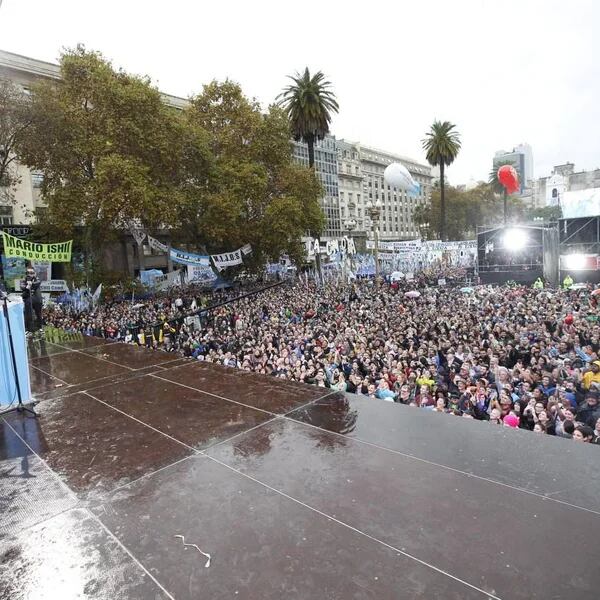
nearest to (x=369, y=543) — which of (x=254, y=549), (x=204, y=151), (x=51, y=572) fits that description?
(x=254, y=549)

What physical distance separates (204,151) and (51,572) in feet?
91.1

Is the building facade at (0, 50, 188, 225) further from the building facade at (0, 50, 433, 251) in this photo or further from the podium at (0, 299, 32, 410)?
the podium at (0, 299, 32, 410)

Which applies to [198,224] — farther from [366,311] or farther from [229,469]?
[229,469]

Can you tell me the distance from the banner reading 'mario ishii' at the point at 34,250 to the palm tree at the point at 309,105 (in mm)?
24537

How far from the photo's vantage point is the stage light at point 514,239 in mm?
33062

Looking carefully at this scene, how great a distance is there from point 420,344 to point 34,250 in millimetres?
16366

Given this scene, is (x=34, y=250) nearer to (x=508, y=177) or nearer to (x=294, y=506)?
(x=294, y=506)

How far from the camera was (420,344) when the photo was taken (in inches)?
500

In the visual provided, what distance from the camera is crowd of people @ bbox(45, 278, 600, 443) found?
780 centimetres

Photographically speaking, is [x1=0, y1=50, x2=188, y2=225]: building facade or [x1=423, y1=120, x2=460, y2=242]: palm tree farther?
[x1=423, y1=120, x2=460, y2=242]: palm tree

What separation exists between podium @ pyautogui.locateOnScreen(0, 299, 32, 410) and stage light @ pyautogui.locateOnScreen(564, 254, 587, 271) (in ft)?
112

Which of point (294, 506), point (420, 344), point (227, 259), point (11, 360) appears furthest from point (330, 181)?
point (294, 506)

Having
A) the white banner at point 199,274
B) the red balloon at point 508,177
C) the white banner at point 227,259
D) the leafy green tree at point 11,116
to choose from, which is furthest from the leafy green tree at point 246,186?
the red balloon at point 508,177

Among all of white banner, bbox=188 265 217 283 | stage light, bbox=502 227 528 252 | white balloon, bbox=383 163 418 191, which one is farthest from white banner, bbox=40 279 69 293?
stage light, bbox=502 227 528 252
